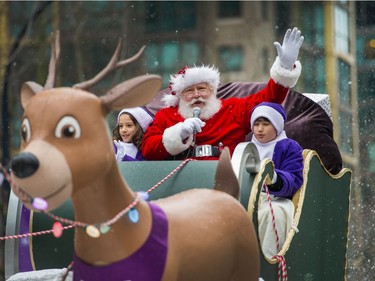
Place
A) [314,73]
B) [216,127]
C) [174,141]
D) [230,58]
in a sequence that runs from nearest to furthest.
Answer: [174,141] → [216,127] → [230,58] → [314,73]

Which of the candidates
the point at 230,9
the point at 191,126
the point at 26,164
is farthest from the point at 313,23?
the point at 26,164

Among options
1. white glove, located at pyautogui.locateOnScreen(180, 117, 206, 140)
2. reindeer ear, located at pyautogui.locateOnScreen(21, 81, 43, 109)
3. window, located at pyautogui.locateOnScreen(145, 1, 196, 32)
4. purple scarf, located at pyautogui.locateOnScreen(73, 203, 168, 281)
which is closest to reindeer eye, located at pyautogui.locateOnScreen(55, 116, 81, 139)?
reindeer ear, located at pyautogui.locateOnScreen(21, 81, 43, 109)

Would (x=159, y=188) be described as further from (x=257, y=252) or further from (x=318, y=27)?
(x=318, y=27)

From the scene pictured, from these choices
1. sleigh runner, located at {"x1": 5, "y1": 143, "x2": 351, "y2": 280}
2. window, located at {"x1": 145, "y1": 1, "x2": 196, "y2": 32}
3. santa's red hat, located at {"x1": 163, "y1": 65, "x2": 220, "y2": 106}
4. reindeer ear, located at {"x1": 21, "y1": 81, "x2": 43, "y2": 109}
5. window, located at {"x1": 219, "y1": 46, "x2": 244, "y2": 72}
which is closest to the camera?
reindeer ear, located at {"x1": 21, "y1": 81, "x2": 43, "y2": 109}

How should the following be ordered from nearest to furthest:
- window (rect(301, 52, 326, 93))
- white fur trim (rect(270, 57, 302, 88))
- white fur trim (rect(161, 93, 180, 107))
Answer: white fur trim (rect(270, 57, 302, 88))
white fur trim (rect(161, 93, 180, 107))
window (rect(301, 52, 326, 93))

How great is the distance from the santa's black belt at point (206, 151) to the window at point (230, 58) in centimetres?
1731

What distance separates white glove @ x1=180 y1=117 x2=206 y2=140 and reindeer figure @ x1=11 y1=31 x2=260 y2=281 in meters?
0.97

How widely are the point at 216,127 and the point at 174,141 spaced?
38 centimetres

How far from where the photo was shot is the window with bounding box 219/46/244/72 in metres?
23.4

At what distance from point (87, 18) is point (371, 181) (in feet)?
30.6

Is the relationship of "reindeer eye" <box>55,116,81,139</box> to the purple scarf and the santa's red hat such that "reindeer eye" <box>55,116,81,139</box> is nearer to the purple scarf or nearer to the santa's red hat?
the purple scarf

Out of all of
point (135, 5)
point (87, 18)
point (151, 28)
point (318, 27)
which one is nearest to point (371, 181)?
point (318, 27)

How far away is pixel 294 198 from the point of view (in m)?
5.86

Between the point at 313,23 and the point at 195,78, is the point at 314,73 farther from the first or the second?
the point at 195,78
